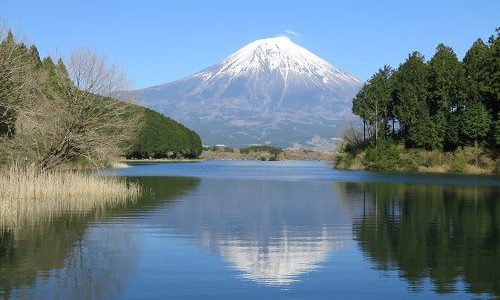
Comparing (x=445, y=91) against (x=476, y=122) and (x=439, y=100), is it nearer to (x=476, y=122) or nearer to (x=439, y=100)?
(x=439, y=100)

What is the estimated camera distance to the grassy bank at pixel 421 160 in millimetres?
72312

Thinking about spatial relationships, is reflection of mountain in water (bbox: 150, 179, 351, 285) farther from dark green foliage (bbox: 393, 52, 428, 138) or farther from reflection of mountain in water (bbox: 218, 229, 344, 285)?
dark green foliage (bbox: 393, 52, 428, 138)

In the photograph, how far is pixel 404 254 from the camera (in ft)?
53.6

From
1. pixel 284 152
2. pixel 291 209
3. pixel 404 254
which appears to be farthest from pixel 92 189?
pixel 284 152

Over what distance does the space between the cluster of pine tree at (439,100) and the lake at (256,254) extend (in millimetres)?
47679

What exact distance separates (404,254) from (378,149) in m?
66.9

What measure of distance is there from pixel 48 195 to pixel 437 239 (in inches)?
664

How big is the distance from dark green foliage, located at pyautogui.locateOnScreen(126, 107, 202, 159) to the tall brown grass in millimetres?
96312

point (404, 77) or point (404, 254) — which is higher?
point (404, 77)

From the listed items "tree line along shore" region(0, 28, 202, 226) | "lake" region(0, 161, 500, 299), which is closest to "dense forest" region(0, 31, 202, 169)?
"tree line along shore" region(0, 28, 202, 226)

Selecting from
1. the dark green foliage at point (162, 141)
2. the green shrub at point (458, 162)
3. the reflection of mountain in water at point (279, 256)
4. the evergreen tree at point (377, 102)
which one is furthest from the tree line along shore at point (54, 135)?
the dark green foliage at point (162, 141)

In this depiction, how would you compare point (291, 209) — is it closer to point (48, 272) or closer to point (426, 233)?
point (426, 233)

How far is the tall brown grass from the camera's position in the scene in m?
23.5

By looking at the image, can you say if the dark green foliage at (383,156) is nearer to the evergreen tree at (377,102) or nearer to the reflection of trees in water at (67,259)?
the evergreen tree at (377,102)
